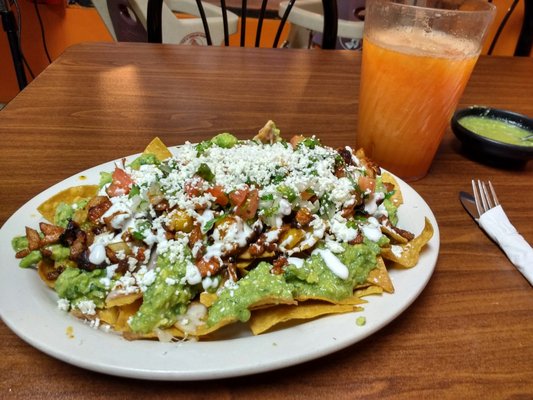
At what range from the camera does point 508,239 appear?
40.5 inches

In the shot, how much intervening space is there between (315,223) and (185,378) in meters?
0.36

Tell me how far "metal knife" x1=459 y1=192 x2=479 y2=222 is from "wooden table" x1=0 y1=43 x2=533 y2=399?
0.02m

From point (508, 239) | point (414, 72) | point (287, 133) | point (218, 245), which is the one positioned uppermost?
point (414, 72)

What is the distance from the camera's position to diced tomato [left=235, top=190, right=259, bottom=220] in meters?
0.83

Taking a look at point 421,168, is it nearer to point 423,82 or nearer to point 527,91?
point 423,82

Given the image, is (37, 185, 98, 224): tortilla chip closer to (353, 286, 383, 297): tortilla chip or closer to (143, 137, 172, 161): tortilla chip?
(143, 137, 172, 161): tortilla chip

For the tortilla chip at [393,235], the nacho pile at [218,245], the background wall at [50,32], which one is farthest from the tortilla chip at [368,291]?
the background wall at [50,32]

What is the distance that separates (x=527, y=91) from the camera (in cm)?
202

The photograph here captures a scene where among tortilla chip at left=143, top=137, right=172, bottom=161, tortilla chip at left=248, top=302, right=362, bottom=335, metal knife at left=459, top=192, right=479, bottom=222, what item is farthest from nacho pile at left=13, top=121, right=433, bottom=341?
metal knife at left=459, top=192, right=479, bottom=222

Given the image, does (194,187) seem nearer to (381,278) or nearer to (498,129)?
(381,278)

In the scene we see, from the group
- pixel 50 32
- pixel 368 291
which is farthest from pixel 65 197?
pixel 50 32

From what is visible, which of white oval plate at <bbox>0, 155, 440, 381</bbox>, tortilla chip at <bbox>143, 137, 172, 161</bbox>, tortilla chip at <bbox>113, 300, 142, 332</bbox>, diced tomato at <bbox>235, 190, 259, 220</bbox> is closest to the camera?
→ white oval plate at <bbox>0, 155, 440, 381</bbox>

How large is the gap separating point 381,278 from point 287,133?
834mm

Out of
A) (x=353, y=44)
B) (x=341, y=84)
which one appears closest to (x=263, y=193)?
(x=341, y=84)
